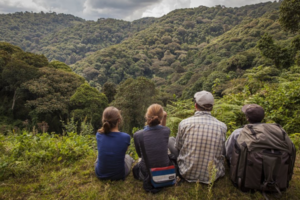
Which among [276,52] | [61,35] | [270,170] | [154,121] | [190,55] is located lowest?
[270,170]

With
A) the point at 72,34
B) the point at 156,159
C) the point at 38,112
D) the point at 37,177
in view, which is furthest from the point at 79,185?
the point at 72,34

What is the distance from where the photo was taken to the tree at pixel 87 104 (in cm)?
1762

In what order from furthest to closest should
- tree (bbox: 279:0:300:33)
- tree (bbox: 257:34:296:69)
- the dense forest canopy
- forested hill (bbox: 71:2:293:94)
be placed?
forested hill (bbox: 71:2:293:94), tree (bbox: 257:34:296:69), tree (bbox: 279:0:300:33), the dense forest canopy

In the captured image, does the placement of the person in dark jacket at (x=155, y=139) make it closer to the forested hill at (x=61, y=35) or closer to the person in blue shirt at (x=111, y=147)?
the person in blue shirt at (x=111, y=147)

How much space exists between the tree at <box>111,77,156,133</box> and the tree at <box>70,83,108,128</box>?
3.50m

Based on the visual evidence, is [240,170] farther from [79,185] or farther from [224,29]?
[224,29]

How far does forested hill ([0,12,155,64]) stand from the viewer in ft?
301

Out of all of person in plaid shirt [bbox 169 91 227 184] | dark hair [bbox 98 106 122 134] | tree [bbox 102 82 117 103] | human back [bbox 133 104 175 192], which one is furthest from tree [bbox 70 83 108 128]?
person in plaid shirt [bbox 169 91 227 184]

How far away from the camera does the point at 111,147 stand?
2434 millimetres

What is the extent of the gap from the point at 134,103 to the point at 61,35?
115318mm

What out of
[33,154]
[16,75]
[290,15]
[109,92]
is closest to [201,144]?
[33,154]

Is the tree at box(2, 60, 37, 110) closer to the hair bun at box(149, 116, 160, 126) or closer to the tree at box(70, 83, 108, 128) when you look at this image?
the tree at box(70, 83, 108, 128)

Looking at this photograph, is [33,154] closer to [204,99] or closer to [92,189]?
[92,189]

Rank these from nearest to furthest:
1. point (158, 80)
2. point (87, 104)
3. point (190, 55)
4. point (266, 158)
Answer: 1. point (266, 158)
2. point (87, 104)
3. point (158, 80)
4. point (190, 55)
